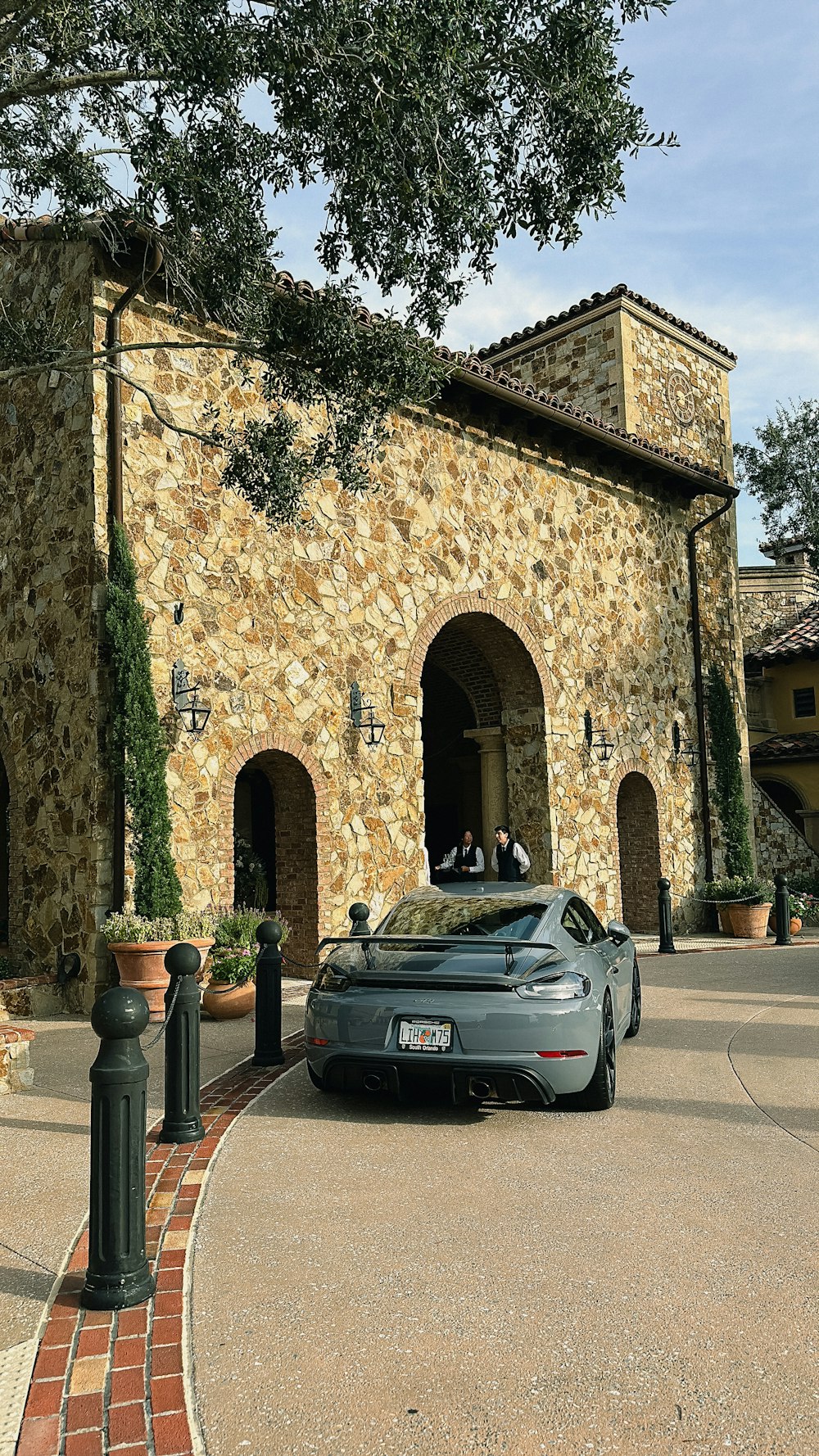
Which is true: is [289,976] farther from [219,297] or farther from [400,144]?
[400,144]

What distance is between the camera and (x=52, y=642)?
1131cm

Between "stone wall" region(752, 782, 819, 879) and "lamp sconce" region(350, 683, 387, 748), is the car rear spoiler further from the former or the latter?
"stone wall" region(752, 782, 819, 879)

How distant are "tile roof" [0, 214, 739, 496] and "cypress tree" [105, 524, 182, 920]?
3061 millimetres

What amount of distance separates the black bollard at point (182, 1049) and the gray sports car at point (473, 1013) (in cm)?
73

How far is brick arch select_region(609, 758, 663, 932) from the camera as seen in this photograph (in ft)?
58.9

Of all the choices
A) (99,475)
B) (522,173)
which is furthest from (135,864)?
(522,173)

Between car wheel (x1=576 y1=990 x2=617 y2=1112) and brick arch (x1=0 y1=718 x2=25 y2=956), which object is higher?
brick arch (x1=0 y1=718 x2=25 y2=956)

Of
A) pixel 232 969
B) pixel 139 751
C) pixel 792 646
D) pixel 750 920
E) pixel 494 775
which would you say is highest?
pixel 792 646

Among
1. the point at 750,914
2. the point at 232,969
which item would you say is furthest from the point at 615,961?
the point at 750,914

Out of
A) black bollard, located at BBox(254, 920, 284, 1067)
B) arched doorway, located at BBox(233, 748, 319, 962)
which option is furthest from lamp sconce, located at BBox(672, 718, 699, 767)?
black bollard, located at BBox(254, 920, 284, 1067)

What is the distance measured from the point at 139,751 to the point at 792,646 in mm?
20119

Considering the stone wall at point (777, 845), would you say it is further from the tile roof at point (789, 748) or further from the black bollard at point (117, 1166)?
the black bollard at point (117, 1166)

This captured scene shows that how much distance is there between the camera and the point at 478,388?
14.7 meters

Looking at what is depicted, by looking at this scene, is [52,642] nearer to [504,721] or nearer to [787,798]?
[504,721]
